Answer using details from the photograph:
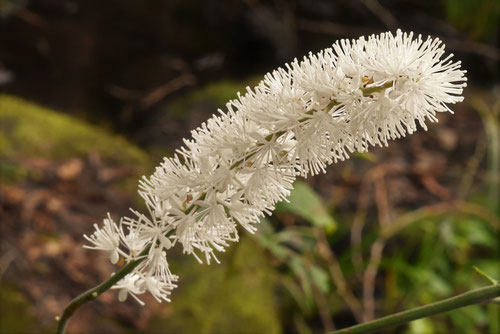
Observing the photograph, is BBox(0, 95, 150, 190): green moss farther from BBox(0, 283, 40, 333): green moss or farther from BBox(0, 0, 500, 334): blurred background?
BBox(0, 283, 40, 333): green moss

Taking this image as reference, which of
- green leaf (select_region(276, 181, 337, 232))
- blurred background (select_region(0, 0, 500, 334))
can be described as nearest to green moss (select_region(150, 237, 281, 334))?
blurred background (select_region(0, 0, 500, 334))

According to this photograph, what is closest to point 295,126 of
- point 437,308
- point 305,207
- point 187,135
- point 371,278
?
point 437,308

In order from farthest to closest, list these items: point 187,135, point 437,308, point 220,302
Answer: point 187,135, point 220,302, point 437,308

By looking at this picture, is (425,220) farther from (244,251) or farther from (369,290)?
(244,251)

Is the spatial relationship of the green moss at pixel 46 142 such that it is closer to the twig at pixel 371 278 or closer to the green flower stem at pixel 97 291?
the twig at pixel 371 278

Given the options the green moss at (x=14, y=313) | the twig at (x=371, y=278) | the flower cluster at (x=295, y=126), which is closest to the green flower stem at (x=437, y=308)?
the flower cluster at (x=295, y=126)

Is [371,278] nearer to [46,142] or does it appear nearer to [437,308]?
[46,142]
